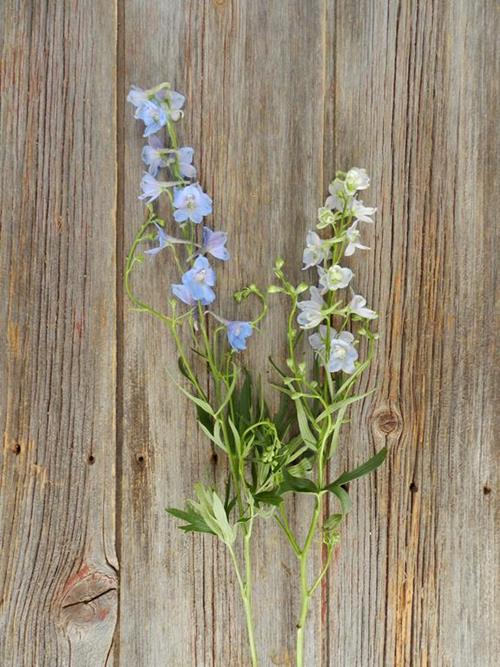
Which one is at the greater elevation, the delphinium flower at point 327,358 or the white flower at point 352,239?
the white flower at point 352,239

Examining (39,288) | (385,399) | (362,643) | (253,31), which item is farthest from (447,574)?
(253,31)

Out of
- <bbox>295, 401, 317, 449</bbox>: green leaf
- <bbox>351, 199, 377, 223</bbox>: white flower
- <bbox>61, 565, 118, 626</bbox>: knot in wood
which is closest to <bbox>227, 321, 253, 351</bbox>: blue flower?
<bbox>295, 401, 317, 449</bbox>: green leaf

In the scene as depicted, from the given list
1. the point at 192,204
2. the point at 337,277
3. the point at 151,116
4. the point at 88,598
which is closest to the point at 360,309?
the point at 337,277

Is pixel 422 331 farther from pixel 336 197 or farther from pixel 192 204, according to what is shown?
pixel 192 204

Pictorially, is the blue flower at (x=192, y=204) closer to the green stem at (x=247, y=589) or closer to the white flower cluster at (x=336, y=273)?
the white flower cluster at (x=336, y=273)

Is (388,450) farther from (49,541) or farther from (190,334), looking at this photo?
(49,541)

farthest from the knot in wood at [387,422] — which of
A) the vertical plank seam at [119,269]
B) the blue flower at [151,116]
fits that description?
the blue flower at [151,116]

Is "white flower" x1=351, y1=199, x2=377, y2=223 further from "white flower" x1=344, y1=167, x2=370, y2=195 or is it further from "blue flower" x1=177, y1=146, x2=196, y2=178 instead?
"blue flower" x1=177, y1=146, x2=196, y2=178
